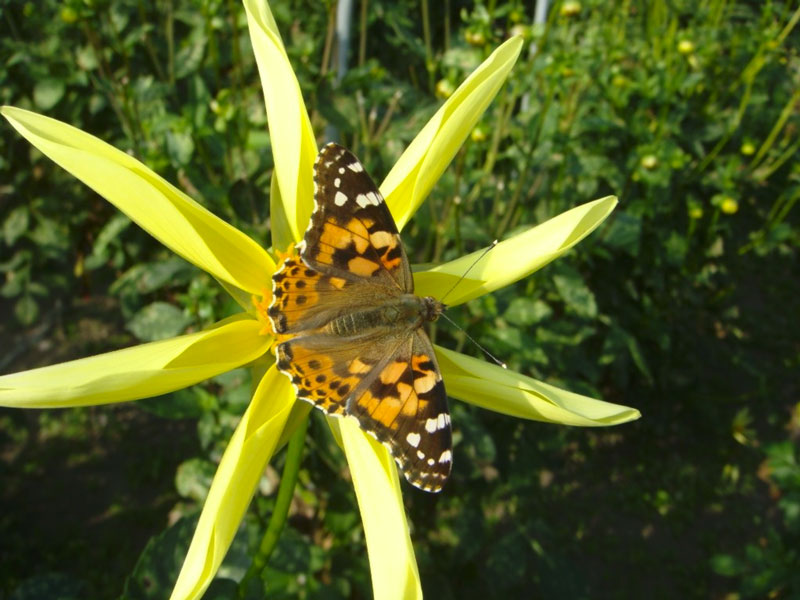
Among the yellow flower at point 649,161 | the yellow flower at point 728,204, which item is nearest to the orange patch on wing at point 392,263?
the yellow flower at point 649,161

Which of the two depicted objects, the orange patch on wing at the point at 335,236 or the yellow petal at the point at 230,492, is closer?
the yellow petal at the point at 230,492

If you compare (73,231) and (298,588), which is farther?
(73,231)

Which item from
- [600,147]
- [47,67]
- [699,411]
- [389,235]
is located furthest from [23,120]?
[699,411]

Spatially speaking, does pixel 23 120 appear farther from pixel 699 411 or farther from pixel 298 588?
pixel 699 411

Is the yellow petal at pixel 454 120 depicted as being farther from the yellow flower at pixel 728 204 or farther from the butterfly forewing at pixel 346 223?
the yellow flower at pixel 728 204

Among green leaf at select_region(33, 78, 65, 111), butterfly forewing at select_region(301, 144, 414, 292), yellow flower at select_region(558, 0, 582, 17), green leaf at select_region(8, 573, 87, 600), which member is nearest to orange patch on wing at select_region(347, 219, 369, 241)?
butterfly forewing at select_region(301, 144, 414, 292)

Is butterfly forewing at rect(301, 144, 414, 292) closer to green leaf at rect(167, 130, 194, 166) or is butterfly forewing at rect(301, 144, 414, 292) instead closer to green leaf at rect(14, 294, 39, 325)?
green leaf at rect(167, 130, 194, 166)

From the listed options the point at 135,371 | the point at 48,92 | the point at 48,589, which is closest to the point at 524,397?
the point at 135,371
